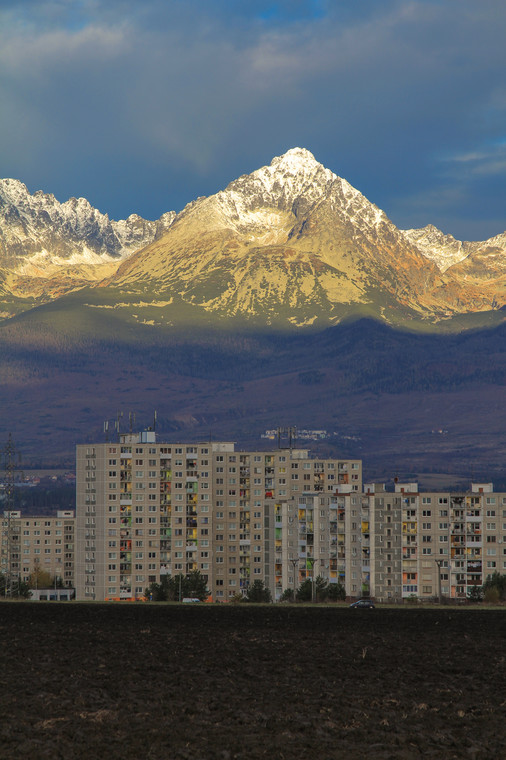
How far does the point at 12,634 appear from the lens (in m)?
80.9

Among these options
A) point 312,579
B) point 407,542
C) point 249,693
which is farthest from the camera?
point 407,542

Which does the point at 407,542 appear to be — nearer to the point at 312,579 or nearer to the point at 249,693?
the point at 312,579

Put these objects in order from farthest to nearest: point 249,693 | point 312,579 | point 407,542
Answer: point 407,542 < point 312,579 < point 249,693

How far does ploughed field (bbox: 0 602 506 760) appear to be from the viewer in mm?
43375

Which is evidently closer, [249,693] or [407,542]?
[249,693]

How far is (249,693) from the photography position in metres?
53.4

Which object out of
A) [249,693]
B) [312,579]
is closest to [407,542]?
[312,579]

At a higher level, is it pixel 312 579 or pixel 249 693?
pixel 249 693

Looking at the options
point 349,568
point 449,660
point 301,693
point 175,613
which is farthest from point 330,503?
point 301,693

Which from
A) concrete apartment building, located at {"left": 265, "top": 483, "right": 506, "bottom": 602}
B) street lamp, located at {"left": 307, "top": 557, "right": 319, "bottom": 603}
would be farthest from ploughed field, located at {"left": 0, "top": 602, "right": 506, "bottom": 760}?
concrete apartment building, located at {"left": 265, "top": 483, "right": 506, "bottom": 602}

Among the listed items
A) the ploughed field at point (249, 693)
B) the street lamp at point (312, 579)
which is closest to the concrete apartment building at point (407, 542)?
the street lamp at point (312, 579)

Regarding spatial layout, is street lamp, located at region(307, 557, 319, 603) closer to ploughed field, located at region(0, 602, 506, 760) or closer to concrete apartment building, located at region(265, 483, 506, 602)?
concrete apartment building, located at region(265, 483, 506, 602)

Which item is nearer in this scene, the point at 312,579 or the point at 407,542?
the point at 312,579

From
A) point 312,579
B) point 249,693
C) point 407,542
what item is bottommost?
point 312,579
